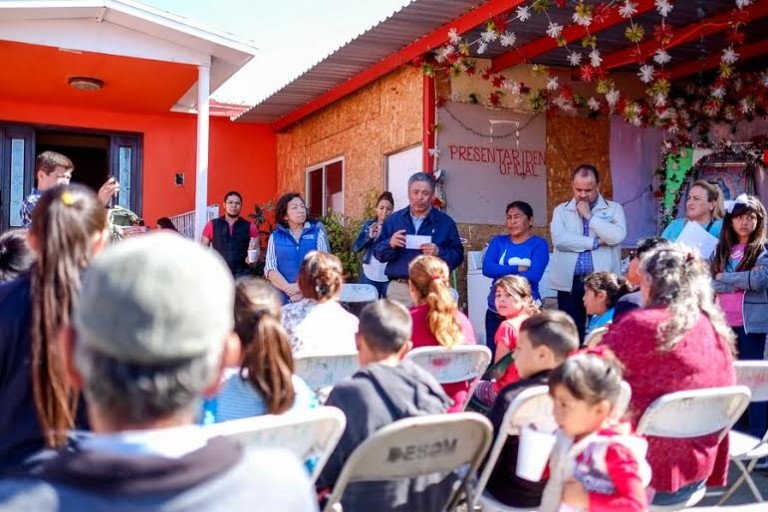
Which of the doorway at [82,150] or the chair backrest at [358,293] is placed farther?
the doorway at [82,150]

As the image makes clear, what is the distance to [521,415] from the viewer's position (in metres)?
2.92

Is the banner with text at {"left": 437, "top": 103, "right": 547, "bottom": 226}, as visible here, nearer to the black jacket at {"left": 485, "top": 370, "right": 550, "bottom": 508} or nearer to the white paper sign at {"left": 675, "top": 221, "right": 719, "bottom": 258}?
the white paper sign at {"left": 675, "top": 221, "right": 719, "bottom": 258}

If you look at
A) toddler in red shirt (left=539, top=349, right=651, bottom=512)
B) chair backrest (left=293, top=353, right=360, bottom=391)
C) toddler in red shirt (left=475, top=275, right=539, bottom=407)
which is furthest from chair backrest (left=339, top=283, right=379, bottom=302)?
toddler in red shirt (left=539, top=349, right=651, bottom=512)

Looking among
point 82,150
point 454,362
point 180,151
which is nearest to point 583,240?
point 454,362

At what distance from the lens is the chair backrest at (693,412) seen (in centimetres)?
287

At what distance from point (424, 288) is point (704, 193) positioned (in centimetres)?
278

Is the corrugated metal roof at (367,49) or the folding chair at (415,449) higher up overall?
the corrugated metal roof at (367,49)

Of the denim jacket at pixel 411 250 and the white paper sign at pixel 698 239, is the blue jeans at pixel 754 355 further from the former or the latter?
the denim jacket at pixel 411 250

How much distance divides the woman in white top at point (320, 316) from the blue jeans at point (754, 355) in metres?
2.77

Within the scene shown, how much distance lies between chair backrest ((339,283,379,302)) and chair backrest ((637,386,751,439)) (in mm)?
3888

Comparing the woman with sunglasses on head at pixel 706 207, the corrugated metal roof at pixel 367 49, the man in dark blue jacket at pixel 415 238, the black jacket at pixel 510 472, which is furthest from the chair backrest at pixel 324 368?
the corrugated metal roof at pixel 367 49

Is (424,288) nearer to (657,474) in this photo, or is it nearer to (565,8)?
(657,474)

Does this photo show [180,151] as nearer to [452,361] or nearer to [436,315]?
[436,315]

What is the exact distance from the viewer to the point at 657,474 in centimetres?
305
